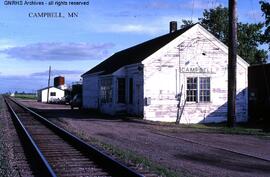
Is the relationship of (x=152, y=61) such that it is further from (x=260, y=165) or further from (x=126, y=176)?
(x=126, y=176)

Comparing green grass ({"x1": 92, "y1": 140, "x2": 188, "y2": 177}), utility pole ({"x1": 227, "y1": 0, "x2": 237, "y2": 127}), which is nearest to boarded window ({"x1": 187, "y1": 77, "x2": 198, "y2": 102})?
utility pole ({"x1": 227, "y1": 0, "x2": 237, "y2": 127})

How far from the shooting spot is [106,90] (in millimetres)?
36281

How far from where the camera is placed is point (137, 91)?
3080 cm

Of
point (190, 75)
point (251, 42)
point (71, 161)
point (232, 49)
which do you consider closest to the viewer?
point (71, 161)

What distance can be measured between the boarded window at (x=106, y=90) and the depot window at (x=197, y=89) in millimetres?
6687

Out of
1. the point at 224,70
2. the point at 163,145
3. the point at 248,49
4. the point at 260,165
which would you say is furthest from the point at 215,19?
the point at 260,165

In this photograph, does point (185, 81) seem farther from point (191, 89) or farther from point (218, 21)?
point (218, 21)

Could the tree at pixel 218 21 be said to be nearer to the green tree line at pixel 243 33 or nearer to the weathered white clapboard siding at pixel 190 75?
the green tree line at pixel 243 33

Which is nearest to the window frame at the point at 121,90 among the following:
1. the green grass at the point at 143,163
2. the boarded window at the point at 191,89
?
the boarded window at the point at 191,89

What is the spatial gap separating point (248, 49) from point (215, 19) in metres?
5.02

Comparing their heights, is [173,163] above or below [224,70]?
below

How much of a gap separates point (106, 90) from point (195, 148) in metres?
20.8

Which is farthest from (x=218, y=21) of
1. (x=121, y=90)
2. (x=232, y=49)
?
(x=232, y=49)

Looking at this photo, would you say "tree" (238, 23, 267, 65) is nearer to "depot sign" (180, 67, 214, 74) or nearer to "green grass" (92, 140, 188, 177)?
"depot sign" (180, 67, 214, 74)
